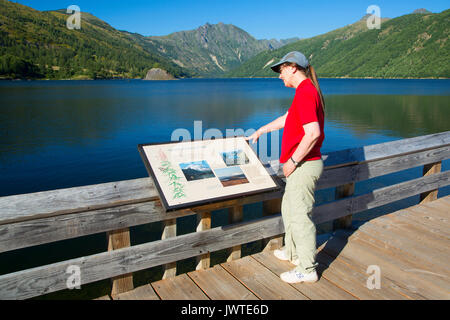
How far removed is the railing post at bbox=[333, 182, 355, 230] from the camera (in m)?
4.39

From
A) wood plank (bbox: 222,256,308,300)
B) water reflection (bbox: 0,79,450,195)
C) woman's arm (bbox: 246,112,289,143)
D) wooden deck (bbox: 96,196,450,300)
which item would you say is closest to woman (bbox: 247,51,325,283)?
wood plank (bbox: 222,256,308,300)

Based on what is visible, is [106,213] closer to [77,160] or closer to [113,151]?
[77,160]

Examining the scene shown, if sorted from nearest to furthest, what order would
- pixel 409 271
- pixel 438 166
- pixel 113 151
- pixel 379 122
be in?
pixel 409 271 < pixel 438 166 < pixel 113 151 < pixel 379 122

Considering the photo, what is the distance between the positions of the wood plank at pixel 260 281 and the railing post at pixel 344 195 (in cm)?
148

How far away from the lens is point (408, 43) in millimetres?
185125

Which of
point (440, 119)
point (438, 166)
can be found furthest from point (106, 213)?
point (440, 119)

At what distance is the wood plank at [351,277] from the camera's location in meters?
3.11

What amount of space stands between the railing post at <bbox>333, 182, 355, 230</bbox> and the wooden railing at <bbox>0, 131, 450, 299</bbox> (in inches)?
0.6

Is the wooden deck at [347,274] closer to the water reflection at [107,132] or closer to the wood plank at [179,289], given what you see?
the wood plank at [179,289]

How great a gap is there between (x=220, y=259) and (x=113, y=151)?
13.3 meters

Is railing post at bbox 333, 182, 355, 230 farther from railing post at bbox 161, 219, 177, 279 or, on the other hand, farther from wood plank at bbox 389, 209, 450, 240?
railing post at bbox 161, 219, 177, 279

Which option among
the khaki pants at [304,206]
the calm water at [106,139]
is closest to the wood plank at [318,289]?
the khaki pants at [304,206]
